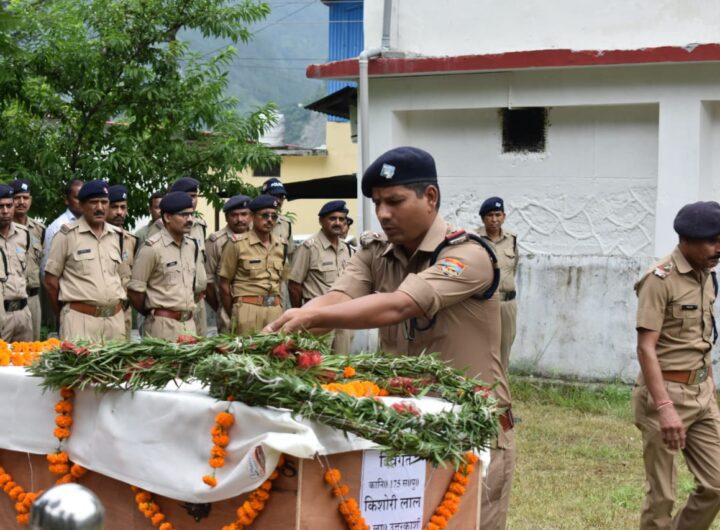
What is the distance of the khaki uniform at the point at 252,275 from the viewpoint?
446 inches

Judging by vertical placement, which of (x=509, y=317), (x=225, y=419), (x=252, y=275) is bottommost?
(x=509, y=317)

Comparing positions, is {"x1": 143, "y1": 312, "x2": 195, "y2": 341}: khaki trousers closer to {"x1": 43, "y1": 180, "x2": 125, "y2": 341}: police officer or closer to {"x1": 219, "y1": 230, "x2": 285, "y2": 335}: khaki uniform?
{"x1": 43, "y1": 180, "x2": 125, "y2": 341}: police officer

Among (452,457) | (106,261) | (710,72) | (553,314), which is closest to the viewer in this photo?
(452,457)

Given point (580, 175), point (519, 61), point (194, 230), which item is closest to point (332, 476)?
point (194, 230)

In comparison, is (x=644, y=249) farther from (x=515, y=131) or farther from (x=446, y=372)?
(x=446, y=372)

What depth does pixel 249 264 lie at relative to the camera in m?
11.4

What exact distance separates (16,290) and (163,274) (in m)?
1.27

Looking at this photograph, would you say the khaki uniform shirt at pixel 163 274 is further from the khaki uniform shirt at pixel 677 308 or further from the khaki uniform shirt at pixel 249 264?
the khaki uniform shirt at pixel 677 308

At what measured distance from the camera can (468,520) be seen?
4305 millimetres

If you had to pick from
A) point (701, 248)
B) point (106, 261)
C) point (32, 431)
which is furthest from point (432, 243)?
point (106, 261)

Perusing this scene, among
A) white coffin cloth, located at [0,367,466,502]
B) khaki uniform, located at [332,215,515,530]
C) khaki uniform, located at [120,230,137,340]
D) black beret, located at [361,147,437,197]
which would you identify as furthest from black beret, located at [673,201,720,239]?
khaki uniform, located at [120,230,137,340]

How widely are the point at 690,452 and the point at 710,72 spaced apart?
597 cm

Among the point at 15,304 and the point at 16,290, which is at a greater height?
the point at 16,290

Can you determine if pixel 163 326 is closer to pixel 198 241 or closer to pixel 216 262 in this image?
pixel 198 241
